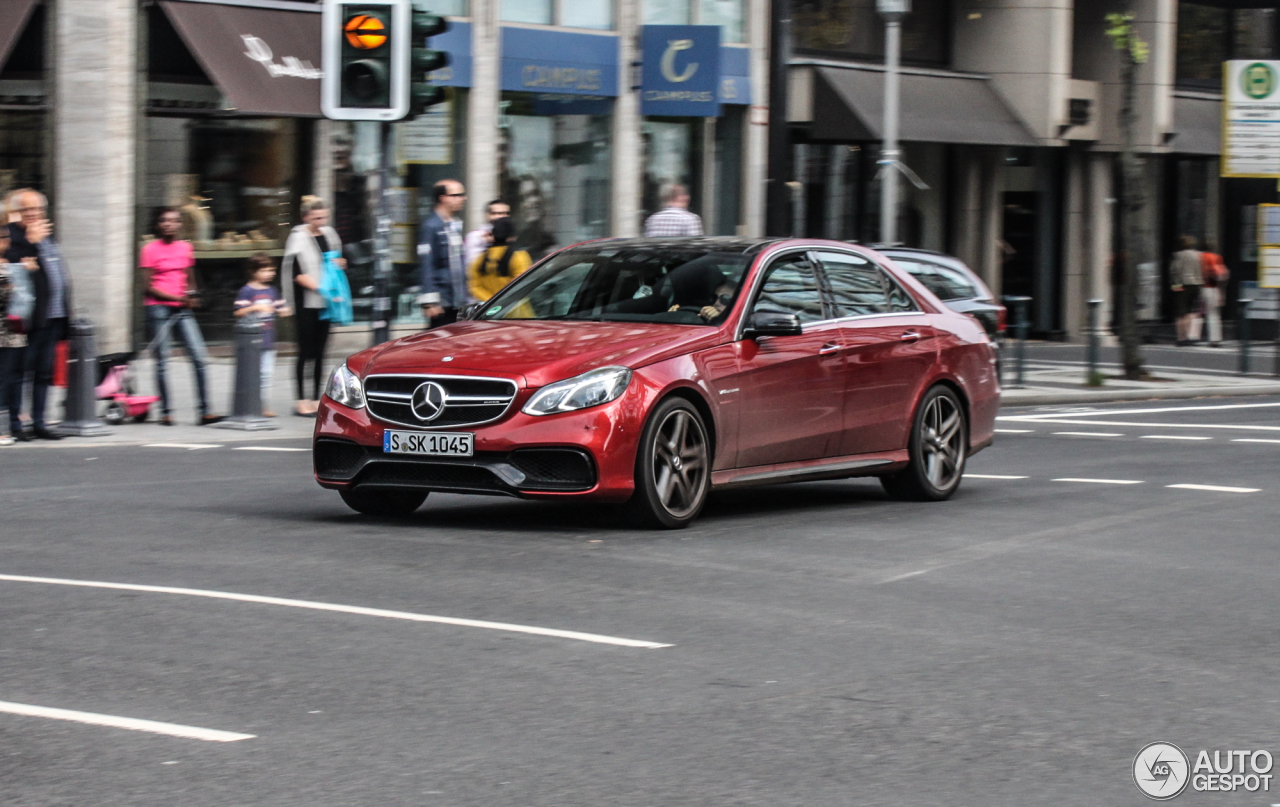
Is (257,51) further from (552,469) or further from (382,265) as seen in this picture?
(552,469)

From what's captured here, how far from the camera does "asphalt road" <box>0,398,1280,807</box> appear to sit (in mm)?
5035

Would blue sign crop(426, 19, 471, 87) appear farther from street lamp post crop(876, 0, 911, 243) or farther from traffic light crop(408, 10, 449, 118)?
traffic light crop(408, 10, 449, 118)

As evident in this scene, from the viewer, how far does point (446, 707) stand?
575cm

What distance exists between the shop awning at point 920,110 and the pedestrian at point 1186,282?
372cm

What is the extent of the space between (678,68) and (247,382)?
496 inches

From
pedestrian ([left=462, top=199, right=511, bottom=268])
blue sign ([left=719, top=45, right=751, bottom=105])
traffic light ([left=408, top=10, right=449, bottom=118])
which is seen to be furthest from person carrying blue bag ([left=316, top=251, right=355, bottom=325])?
blue sign ([left=719, top=45, right=751, bottom=105])

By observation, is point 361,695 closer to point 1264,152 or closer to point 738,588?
point 738,588

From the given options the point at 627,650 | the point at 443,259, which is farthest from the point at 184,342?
the point at 627,650

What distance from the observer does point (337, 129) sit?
23516mm

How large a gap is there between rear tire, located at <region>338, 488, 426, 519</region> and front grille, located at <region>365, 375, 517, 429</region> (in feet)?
2.42

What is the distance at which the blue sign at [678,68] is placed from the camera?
26.8 meters

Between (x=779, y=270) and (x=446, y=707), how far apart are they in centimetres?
543

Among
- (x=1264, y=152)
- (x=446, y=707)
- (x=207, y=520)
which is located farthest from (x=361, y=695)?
(x=1264, y=152)
